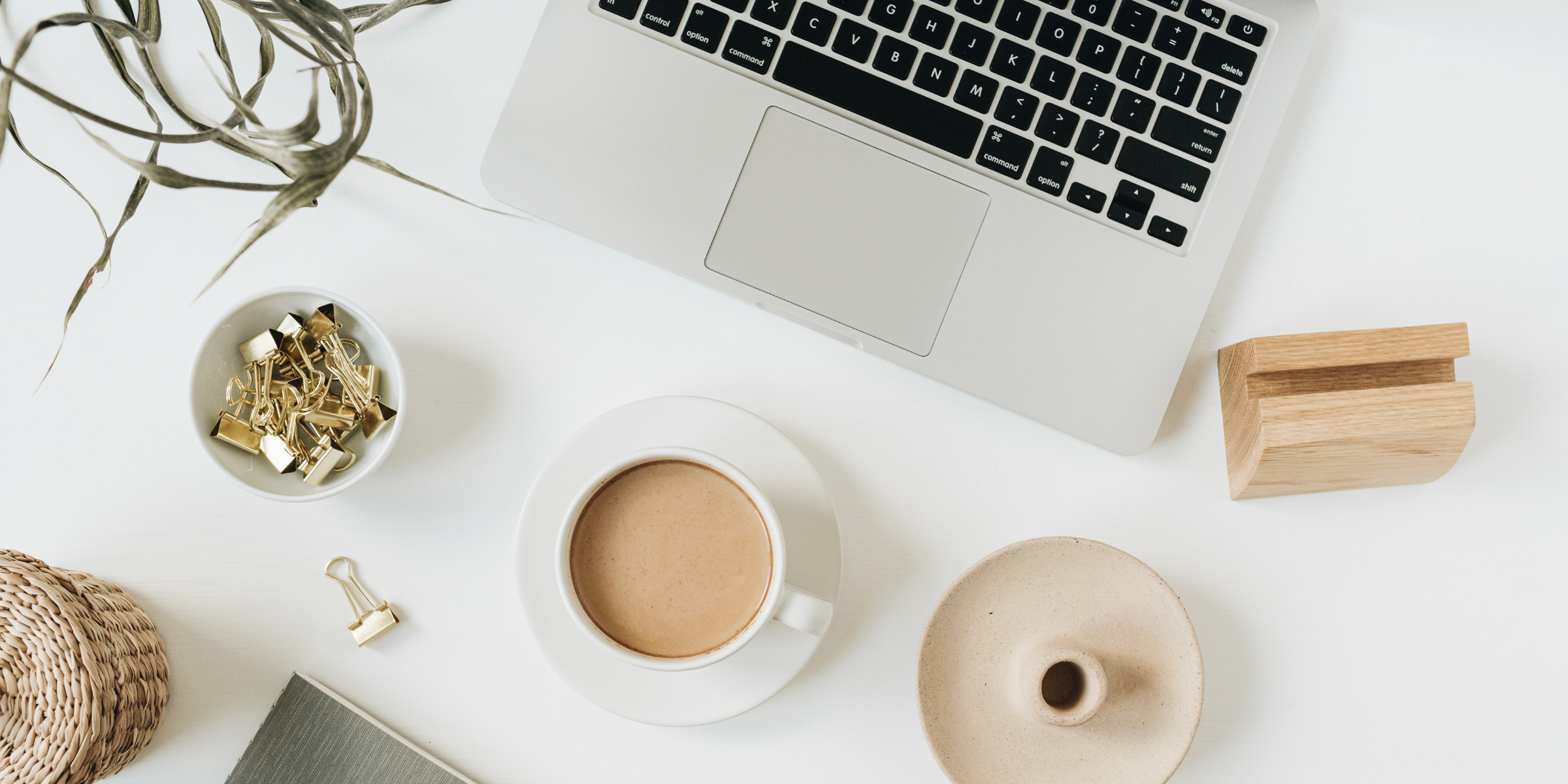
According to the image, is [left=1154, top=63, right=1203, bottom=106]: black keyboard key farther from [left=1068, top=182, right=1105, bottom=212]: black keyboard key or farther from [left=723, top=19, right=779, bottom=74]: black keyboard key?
[left=723, top=19, right=779, bottom=74]: black keyboard key

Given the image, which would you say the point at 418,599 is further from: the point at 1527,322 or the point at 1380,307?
the point at 1527,322

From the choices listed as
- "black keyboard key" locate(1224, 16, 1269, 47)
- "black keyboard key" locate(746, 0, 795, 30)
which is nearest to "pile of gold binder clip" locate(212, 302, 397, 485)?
"black keyboard key" locate(746, 0, 795, 30)

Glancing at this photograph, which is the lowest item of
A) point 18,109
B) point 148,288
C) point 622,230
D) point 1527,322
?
point 148,288

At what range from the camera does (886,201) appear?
0.75 meters

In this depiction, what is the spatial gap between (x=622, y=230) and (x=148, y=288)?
1.46 feet

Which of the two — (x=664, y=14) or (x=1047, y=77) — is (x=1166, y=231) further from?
(x=664, y=14)

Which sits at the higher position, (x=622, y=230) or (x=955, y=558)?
(x=622, y=230)

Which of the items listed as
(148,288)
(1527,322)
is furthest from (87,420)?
(1527,322)

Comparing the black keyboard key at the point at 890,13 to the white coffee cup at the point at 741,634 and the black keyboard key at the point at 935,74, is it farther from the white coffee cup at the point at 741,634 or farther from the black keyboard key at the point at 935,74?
the white coffee cup at the point at 741,634

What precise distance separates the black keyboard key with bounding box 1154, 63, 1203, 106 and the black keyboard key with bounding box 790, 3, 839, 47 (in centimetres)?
27

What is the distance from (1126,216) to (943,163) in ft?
0.51

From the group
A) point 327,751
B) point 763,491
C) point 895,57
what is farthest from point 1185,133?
point 327,751

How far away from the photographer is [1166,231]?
29.2 inches

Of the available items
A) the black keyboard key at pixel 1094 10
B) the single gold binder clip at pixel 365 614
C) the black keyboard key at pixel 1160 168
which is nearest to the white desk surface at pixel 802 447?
the single gold binder clip at pixel 365 614
